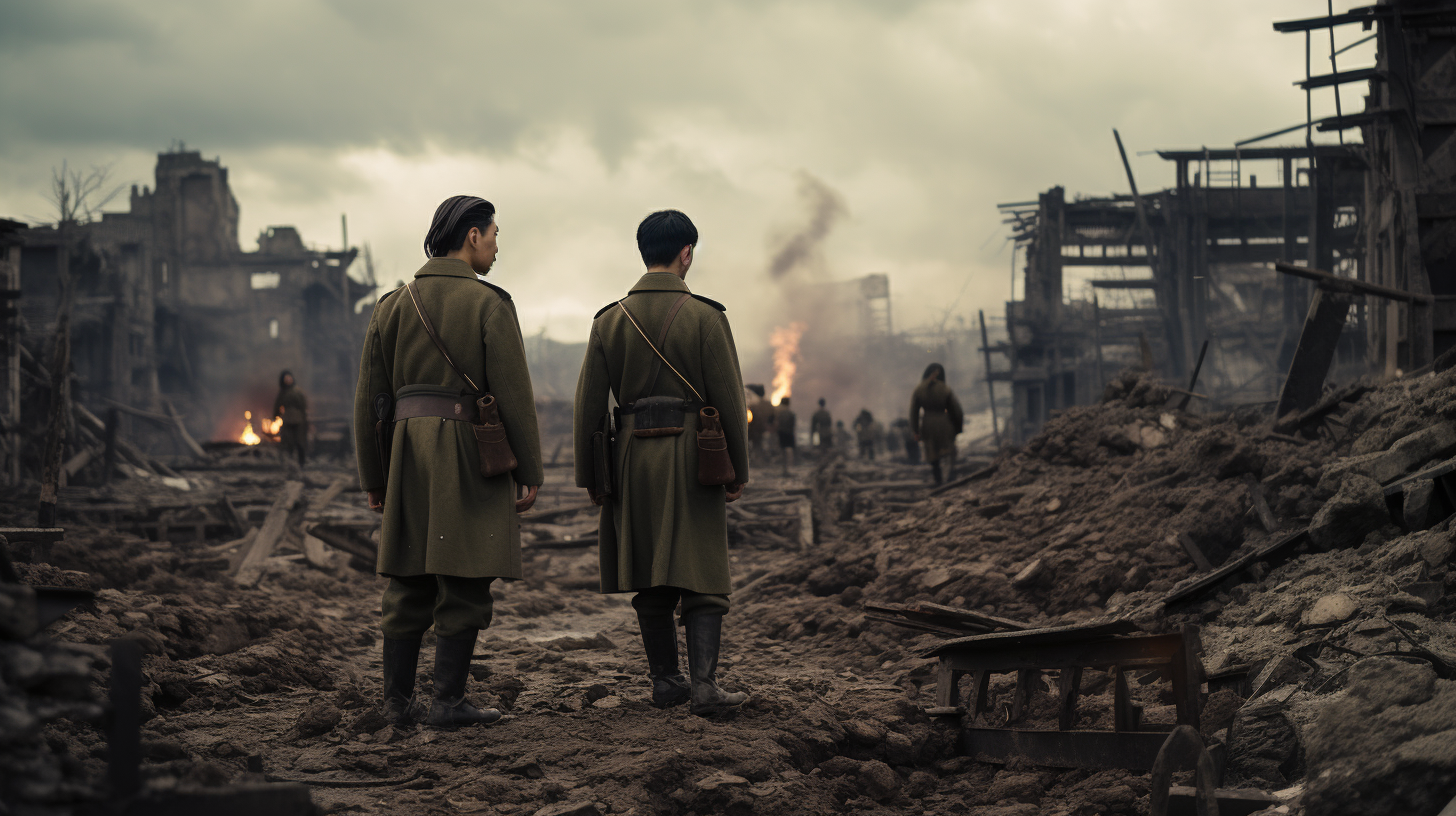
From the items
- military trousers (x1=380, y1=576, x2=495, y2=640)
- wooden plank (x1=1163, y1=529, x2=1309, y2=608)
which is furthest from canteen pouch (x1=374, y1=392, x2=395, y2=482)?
wooden plank (x1=1163, y1=529, x2=1309, y2=608)

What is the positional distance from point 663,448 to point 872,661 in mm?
2295

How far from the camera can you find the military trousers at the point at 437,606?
13.2ft

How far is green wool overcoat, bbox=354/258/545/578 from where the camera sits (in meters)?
4.04

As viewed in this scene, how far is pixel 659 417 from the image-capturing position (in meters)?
4.39

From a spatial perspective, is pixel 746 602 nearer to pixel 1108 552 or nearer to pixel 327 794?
pixel 1108 552

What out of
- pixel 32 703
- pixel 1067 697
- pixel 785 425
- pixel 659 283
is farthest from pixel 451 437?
pixel 785 425

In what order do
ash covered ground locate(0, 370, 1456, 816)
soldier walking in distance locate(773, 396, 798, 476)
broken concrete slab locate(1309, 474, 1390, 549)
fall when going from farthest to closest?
1. soldier walking in distance locate(773, 396, 798, 476)
2. broken concrete slab locate(1309, 474, 1390, 549)
3. ash covered ground locate(0, 370, 1456, 816)

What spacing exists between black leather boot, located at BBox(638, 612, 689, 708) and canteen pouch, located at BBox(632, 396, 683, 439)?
76 centimetres

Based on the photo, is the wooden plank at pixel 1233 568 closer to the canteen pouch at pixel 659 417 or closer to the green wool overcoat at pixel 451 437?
the canteen pouch at pixel 659 417

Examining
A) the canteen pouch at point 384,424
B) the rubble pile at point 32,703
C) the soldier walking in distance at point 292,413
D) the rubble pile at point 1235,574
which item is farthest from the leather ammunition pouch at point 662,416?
the soldier walking in distance at point 292,413

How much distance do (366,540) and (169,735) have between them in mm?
5325

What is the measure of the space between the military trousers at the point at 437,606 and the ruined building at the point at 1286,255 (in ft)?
23.5

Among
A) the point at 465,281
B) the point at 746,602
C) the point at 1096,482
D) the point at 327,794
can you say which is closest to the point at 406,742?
the point at 327,794

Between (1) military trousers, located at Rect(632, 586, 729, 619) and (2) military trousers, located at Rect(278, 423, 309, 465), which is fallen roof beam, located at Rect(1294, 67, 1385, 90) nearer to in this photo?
(1) military trousers, located at Rect(632, 586, 729, 619)
